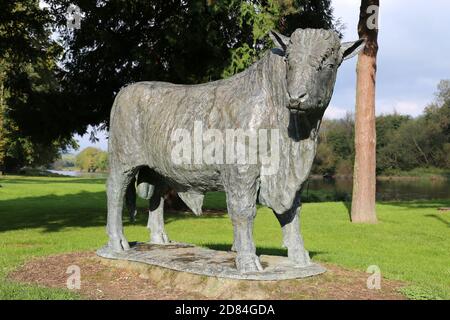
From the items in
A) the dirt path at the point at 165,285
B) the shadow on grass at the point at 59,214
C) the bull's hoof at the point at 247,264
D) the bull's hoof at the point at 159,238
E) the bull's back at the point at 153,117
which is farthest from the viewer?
the shadow on grass at the point at 59,214

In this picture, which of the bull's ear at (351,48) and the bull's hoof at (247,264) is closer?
the bull's ear at (351,48)

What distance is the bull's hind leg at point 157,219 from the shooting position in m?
7.22

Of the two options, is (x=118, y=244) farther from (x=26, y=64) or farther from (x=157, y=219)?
(x=26, y=64)

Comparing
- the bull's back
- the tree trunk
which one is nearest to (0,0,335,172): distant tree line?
the tree trunk

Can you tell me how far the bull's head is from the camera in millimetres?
4426

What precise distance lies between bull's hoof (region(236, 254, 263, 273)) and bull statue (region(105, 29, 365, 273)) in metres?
0.01

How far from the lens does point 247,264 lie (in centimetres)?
516

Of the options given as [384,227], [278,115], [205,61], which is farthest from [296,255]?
[205,61]

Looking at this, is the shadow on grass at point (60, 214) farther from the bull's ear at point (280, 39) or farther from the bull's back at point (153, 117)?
the bull's ear at point (280, 39)

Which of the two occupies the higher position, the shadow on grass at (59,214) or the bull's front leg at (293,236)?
the bull's front leg at (293,236)

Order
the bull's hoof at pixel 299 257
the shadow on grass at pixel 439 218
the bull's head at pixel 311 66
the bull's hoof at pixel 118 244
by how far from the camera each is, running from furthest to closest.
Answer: the shadow on grass at pixel 439 218 → the bull's hoof at pixel 118 244 → the bull's hoof at pixel 299 257 → the bull's head at pixel 311 66

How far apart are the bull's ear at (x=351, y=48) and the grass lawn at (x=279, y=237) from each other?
8.91ft

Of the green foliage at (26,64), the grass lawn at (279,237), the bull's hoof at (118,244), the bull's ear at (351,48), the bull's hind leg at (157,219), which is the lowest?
the grass lawn at (279,237)

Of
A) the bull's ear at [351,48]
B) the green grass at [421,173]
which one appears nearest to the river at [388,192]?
the bull's ear at [351,48]
